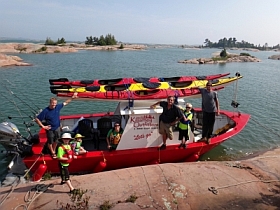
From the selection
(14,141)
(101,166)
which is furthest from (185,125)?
(14,141)

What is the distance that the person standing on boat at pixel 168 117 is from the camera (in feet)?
25.1

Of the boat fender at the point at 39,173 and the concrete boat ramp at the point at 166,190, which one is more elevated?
the concrete boat ramp at the point at 166,190

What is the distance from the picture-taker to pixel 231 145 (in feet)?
38.4

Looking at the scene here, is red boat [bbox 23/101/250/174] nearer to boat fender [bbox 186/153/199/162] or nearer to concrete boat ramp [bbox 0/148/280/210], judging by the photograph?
boat fender [bbox 186/153/199/162]

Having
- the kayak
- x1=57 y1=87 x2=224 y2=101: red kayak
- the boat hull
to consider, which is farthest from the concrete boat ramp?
the kayak

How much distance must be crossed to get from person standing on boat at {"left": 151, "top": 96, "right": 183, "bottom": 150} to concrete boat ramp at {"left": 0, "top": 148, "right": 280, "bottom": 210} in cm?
111

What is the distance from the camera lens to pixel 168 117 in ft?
25.6

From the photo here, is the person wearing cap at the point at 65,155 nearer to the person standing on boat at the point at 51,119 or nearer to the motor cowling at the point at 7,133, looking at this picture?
the person standing on boat at the point at 51,119

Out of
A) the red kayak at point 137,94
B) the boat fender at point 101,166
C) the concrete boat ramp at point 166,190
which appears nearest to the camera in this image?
the concrete boat ramp at point 166,190

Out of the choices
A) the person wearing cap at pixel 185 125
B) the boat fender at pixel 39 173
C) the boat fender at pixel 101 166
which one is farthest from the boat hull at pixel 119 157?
the person wearing cap at pixel 185 125

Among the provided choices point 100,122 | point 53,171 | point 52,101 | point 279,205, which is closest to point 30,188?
point 53,171

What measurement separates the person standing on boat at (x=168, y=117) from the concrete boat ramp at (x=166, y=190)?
111 centimetres

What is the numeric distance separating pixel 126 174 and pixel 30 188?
245cm

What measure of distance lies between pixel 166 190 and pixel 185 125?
258cm
